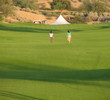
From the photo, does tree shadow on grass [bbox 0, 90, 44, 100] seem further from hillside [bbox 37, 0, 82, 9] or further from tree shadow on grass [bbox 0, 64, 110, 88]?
hillside [bbox 37, 0, 82, 9]

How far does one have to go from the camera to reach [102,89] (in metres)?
16.3

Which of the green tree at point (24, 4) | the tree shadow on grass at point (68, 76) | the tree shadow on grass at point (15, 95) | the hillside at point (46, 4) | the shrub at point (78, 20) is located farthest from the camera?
the hillside at point (46, 4)

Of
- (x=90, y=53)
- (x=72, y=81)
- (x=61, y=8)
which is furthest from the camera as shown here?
(x=61, y=8)

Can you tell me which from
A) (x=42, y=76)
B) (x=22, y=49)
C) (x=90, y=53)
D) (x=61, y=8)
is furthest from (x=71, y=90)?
(x=61, y=8)

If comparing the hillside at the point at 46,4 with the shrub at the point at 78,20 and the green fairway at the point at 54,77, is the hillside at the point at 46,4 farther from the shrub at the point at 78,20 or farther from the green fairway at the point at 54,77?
the green fairway at the point at 54,77

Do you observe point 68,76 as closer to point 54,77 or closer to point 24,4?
point 54,77

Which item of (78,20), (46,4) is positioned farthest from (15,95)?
(46,4)

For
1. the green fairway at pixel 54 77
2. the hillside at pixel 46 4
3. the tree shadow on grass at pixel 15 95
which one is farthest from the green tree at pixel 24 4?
the tree shadow on grass at pixel 15 95

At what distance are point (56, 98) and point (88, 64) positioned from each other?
976 centimetres

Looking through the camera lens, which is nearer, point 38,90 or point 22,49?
point 38,90

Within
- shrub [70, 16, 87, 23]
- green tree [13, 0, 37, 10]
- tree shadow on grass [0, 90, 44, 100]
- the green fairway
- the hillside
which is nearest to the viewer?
tree shadow on grass [0, 90, 44, 100]

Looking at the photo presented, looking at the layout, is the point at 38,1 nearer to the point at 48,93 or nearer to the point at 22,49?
the point at 22,49

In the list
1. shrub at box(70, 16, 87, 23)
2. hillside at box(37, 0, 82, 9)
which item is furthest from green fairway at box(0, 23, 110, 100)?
hillside at box(37, 0, 82, 9)

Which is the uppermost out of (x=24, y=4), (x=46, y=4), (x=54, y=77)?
(x=54, y=77)
